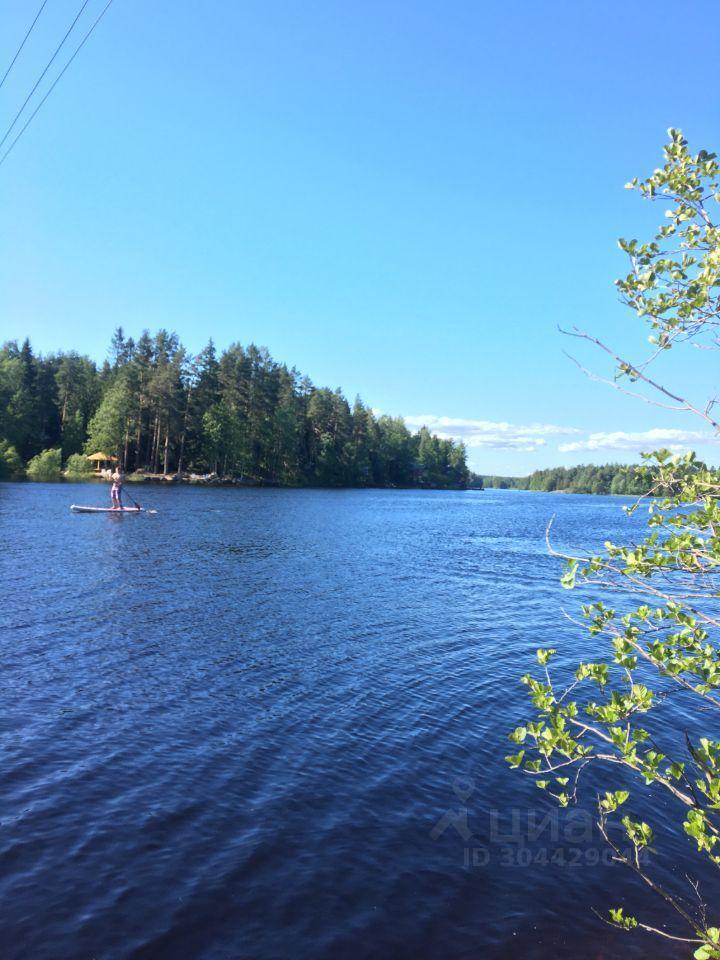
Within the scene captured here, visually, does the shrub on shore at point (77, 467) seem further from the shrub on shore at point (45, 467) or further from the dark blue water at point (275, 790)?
the dark blue water at point (275, 790)

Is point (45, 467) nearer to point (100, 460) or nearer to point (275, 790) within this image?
point (100, 460)

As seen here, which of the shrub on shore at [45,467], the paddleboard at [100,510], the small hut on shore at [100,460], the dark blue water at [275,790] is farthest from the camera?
the small hut on shore at [100,460]

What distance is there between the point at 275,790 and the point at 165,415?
94.2m

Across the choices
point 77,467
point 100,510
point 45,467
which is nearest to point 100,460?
point 77,467

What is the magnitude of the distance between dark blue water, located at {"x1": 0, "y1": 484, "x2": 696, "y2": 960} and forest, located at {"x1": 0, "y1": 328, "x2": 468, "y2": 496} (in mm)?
82560

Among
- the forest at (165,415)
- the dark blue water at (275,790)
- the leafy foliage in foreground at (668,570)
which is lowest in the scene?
the dark blue water at (275,790)

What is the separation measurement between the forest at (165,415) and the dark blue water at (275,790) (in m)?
82.6

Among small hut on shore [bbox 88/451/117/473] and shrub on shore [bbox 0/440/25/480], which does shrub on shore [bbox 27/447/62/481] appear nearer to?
shrub on shore [bbox 0/440/25/480]

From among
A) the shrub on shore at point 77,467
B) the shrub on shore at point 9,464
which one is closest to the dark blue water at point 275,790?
the shrub on shore at point 9,464

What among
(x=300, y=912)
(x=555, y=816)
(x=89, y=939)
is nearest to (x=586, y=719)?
(x=555, y=816)

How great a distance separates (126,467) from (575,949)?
107 m

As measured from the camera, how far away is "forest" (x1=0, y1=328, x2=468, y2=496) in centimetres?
9625

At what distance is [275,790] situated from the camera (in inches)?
340

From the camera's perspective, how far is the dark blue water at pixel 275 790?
6.16 meters
